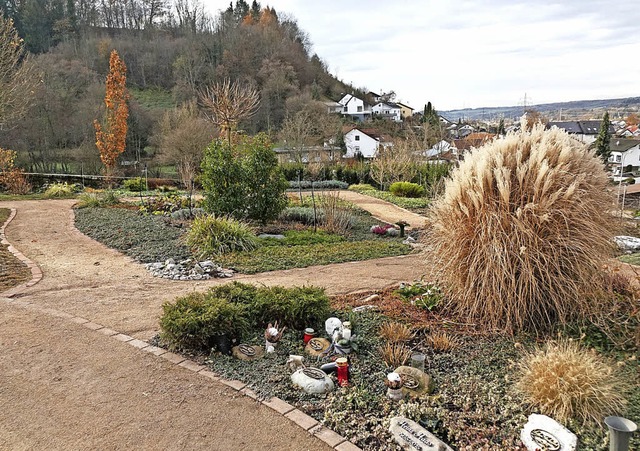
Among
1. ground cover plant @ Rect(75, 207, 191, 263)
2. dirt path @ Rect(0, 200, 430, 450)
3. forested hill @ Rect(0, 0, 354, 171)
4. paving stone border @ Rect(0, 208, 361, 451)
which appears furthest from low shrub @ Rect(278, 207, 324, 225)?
forested hill @ Rect(0, 0, 354, 171)

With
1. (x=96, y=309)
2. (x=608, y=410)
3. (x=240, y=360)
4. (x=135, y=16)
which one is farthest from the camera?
(x=135, y=16)

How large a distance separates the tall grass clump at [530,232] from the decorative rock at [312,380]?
4.64 feet

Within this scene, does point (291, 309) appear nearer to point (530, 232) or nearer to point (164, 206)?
point (530, 232)

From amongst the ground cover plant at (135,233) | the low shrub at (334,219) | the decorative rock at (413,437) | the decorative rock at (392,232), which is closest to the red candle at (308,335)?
the decorative rock at (413,437)

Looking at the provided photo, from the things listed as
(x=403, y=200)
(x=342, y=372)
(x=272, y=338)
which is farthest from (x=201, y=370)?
(x=403, y=200)

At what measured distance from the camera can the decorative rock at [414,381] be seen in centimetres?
262

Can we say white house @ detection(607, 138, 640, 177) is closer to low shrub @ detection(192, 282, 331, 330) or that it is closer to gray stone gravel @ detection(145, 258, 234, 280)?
gray stone gravel @ detection(145, 258, 234, 280)

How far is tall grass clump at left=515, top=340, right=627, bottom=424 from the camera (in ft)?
7.39

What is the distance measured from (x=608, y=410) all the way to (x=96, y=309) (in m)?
4.19

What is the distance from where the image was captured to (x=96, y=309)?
429cm

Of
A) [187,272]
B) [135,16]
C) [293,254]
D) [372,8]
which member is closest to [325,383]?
[187,272]

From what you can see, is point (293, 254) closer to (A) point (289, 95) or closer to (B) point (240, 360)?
(B) point (240, 360)

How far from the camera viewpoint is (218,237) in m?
6.85

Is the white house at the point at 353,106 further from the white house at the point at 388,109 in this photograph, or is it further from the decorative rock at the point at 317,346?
the decorative rock at the point at 317,346
